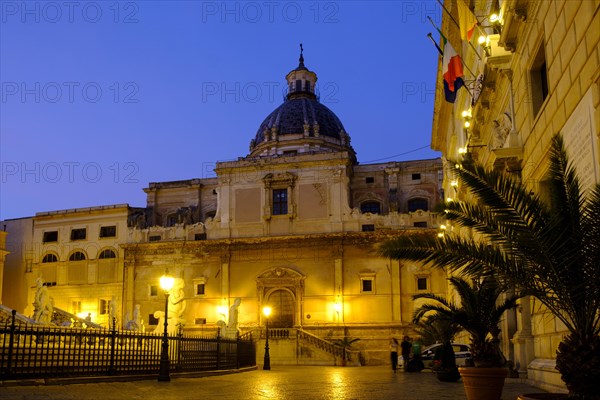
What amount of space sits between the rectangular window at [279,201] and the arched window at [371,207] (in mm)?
5278

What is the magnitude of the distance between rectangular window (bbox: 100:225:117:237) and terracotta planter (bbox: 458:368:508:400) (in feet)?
125

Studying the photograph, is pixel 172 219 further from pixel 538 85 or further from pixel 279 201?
pixel 538 85

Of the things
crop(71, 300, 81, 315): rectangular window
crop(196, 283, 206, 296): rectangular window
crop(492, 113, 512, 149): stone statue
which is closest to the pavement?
crop(492, 113, 512, 149): stone statue

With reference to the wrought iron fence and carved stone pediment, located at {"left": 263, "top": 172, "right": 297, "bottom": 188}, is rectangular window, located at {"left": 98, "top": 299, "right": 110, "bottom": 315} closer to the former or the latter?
carved stone pediment, located at {"left": 263, "top": 172, "right": 297, "bottom": 188}

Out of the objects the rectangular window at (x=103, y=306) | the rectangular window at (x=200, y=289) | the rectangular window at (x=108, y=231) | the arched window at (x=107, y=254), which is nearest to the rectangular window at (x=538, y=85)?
the rectangular window at (x=200, y=289)

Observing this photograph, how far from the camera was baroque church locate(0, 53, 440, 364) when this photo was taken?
39750 millimetres

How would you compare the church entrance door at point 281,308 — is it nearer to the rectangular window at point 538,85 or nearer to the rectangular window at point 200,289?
the rectangular window at point 200,289

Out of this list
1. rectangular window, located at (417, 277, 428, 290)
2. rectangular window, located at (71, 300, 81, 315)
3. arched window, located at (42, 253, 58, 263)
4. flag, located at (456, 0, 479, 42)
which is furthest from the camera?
arched window, located at (42, 253, 58, 263)

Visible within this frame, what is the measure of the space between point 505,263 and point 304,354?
93.7 feet

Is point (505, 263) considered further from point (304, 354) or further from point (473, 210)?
point (304, 354)

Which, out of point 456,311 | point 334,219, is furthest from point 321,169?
point 456,311

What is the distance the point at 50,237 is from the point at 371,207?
72.8ft

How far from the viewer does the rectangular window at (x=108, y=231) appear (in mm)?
45500

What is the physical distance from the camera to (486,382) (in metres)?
10.3
